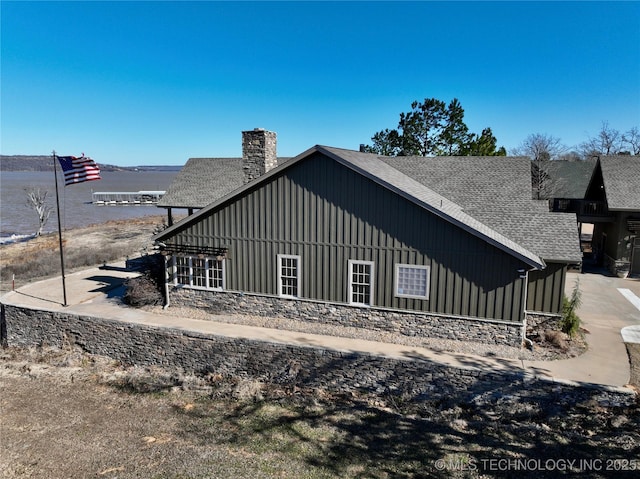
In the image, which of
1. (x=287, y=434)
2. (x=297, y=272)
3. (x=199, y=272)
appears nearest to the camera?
(x=287, y=434)

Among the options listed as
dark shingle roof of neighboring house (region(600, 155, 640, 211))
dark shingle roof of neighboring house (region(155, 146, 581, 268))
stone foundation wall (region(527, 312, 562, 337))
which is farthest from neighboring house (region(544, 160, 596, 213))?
stone foundation wall (region(527, 312, 562, 337))

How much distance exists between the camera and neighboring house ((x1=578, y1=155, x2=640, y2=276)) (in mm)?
20922

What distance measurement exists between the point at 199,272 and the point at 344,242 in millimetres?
5473

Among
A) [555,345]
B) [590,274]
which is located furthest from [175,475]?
[590,274]

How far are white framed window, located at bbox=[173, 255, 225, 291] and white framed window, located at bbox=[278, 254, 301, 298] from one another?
2182mm

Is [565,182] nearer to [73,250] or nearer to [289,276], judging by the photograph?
[289,276]

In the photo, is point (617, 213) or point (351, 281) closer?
point (351, 281)

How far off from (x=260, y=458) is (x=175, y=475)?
1.77 m

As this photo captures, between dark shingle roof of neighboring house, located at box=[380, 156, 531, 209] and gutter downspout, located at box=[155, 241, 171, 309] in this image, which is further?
dark shingle roof of neighboring house, located at box=[380, 156, 531, 209]

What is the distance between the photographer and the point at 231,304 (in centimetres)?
1551

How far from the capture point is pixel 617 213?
21906mm

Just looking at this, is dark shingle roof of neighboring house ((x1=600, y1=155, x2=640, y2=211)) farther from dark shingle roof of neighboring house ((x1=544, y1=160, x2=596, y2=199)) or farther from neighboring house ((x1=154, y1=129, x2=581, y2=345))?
neighboring house ((x1=154, y1=129, x2=581, y2=345))

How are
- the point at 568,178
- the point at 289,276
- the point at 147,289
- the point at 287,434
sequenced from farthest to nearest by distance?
the point at 568,178
the point at 147,289
the point at 289,276
the point at 287,434

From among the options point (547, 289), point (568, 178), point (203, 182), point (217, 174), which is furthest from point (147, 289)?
point (568, 178)
